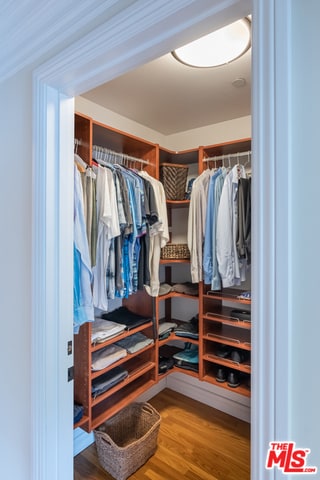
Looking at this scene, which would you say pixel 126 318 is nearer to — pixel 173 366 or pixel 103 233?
pixel 173 366

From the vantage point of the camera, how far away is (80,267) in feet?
4.31

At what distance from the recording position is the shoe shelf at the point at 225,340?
1951 millimetres

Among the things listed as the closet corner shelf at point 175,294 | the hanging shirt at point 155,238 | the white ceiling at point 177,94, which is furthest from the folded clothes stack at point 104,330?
the white ceiling at point 177,94

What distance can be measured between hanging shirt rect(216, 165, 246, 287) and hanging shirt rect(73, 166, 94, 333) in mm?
944

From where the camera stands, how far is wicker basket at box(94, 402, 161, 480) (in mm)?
1540

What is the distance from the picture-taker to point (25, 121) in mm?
1042

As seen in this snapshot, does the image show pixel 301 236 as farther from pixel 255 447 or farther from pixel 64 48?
pixel 64 48

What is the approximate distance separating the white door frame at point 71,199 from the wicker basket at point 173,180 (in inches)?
49.9

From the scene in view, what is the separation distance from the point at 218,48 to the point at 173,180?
3.49 ft

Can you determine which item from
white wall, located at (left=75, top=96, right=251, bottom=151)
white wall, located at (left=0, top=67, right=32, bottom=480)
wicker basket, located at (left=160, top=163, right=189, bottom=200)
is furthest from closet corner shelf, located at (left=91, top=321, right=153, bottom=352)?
white wall, located at (left=75, top=96, right=251, bottom=151)

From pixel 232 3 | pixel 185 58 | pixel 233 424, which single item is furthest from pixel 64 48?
pixel 233 424

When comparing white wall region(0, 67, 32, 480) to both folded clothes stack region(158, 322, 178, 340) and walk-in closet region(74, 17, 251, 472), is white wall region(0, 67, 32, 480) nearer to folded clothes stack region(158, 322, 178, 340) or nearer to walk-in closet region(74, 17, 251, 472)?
walk-in closet region(74, 17, 251, 472)

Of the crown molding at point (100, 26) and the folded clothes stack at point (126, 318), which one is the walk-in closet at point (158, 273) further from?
the crown molding at point (100, 26)

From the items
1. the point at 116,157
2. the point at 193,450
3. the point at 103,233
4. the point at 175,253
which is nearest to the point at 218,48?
the point at 116,157
